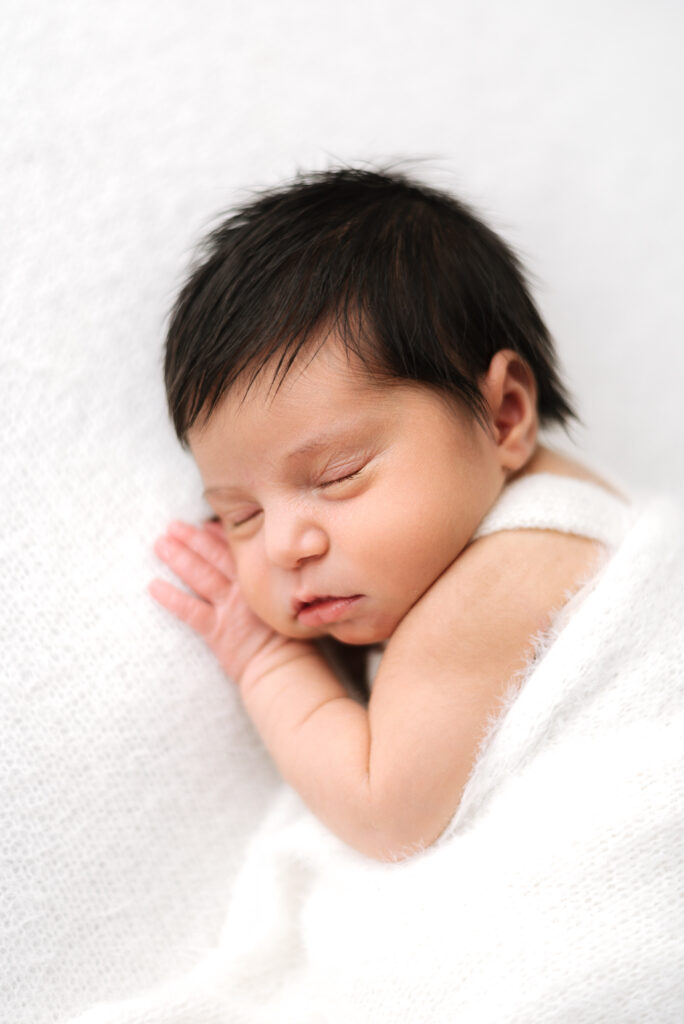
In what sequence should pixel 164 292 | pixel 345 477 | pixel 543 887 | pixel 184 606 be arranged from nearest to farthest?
1. pixel 543 887
2. pixel 345 477
3. pixel 184 606
4. pixel 164 292

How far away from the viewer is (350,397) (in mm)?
956

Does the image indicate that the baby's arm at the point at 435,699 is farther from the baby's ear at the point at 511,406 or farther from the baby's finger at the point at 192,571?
the baby's finger at the point at 192,571

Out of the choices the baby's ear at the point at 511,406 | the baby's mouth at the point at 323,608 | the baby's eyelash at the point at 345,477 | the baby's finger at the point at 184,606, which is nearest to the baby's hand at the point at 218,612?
the baby's finger at the point at 184,606

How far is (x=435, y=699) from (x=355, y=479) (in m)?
0.26

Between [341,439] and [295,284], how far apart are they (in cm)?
19

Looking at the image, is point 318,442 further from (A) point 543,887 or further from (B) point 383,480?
(A) point 543,887

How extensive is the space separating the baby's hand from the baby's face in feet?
0.47

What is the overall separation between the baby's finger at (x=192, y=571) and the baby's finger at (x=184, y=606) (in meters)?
0.02

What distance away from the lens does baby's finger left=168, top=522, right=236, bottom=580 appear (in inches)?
46.1

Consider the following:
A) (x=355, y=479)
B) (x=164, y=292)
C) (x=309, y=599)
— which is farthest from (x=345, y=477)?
(x=164, y=292)

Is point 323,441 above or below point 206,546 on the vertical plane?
above

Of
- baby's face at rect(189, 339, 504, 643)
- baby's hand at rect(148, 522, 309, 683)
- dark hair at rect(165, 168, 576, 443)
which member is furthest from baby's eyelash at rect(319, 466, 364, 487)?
baby's hand at rect(148, 522, 309, 683)

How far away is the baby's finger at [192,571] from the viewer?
115cm

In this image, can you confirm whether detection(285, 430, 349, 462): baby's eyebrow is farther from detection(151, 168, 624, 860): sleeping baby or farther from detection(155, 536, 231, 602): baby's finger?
detection(155, 536, 231, 602): baby's finger
